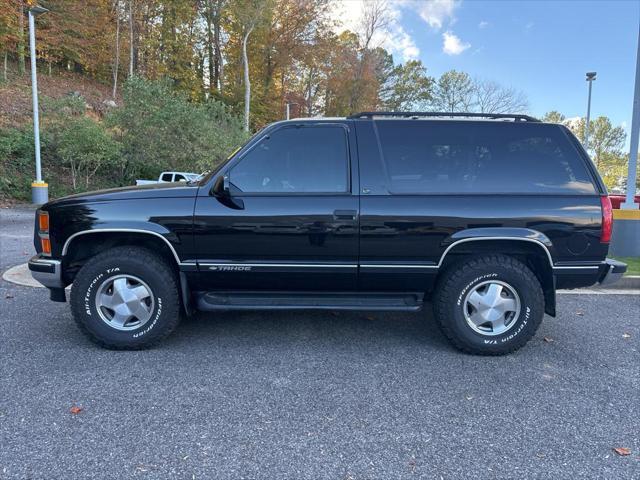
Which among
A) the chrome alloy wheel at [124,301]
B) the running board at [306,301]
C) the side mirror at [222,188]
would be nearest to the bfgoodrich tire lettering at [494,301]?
the running board at [306,301]

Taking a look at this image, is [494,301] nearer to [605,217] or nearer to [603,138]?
[605,217]

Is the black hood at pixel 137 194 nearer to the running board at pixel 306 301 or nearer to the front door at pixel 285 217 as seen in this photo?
the front door at pixel 285 217

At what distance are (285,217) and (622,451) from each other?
2.63 metres

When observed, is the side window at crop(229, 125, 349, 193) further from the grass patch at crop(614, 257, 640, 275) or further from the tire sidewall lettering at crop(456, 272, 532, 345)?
the grass patch at crop(614, 257, 640, 275)

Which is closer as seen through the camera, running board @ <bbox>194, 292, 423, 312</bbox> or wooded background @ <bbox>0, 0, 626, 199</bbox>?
running board @ <bbox>194, 292, 423, 312</bbox>

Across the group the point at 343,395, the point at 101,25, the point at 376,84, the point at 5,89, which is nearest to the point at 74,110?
the point at 5,89

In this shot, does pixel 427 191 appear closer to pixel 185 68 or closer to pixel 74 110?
pixel 74 110

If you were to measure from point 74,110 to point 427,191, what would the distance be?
18733mm

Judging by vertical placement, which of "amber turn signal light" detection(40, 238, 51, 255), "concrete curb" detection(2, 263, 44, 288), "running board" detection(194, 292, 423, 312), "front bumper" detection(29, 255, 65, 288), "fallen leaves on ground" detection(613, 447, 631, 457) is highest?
"amber turn signal light" detection(40, 238, 51, 255)

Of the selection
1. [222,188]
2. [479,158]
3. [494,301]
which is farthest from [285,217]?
[494,301]

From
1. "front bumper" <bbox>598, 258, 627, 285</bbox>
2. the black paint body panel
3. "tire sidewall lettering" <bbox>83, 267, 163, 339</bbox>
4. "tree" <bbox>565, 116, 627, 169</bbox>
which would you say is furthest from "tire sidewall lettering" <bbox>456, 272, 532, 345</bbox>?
"tree" <bbox>565, 116, 627, 169</bbox>

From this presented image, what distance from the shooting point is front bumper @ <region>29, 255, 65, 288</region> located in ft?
11.9

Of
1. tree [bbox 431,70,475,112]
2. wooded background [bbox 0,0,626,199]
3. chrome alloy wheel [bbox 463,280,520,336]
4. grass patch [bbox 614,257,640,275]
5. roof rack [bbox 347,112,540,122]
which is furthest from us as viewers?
tree [bbox 431,70,475,112]

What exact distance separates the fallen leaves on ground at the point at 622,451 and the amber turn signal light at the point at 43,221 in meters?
4.34
